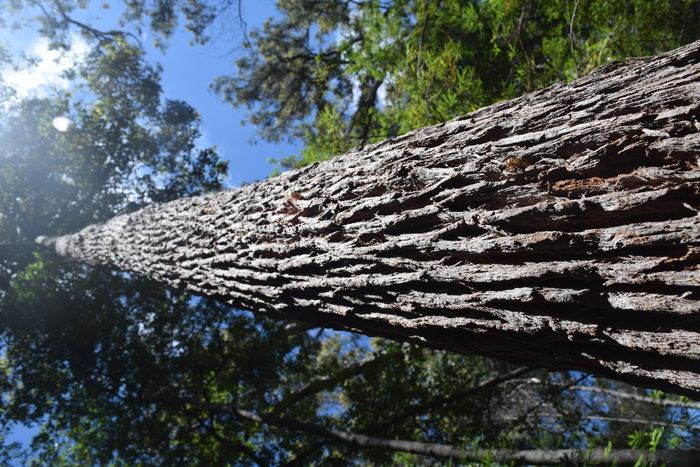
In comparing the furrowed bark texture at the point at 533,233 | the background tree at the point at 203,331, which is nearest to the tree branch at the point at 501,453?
the background tree at the point at 203,331

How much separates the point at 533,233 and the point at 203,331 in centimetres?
774

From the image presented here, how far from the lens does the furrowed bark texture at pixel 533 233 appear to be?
990 mm

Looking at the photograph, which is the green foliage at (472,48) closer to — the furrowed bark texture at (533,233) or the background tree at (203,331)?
the background tree at (203,331)

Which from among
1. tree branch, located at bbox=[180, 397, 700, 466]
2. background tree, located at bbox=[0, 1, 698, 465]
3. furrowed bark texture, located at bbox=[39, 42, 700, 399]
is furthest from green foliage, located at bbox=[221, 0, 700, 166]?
tree branch, located at bbox=[180, 397, 700, 466]

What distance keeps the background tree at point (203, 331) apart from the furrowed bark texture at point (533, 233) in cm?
325

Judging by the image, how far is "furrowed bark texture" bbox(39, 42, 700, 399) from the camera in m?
0.99

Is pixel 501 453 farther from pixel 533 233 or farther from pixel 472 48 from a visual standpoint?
pixel 472 48

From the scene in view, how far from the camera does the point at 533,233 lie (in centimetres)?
119

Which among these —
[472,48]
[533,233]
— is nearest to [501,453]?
[533,233]

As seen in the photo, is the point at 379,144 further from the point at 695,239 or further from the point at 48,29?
the point at 48,29

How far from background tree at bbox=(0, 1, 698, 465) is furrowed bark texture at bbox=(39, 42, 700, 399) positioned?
3.25 meters

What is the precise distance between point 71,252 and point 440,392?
6.43 meters

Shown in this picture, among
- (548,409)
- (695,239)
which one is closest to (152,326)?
(695,239)

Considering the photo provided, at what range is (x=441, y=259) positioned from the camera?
1.41 meters
